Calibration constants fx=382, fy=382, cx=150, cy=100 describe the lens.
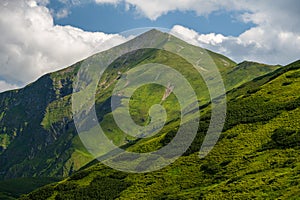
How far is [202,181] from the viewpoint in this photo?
9138 centimetres

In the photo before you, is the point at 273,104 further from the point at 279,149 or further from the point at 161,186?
the point at 161,186

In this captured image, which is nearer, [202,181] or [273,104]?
[202,181]

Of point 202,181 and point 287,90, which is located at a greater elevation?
point 287,90

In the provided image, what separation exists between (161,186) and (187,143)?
28.4 metres

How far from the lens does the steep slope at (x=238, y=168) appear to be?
71125 millimetres

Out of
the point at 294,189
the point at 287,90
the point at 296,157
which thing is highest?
the point at 287,90

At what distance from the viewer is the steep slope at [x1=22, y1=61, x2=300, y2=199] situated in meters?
71.1

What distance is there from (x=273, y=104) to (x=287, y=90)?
12.0 meters

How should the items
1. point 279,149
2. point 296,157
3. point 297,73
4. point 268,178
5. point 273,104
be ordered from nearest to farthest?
point 268,178
point 296,157
point 279,149
point 273,104
point 297,73

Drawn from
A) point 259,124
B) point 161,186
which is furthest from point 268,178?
point 259,124

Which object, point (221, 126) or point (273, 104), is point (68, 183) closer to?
point (221, 126)

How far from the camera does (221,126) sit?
124 meters

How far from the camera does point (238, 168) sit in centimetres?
8875

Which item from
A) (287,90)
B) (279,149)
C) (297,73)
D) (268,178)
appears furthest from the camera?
(297,73)
